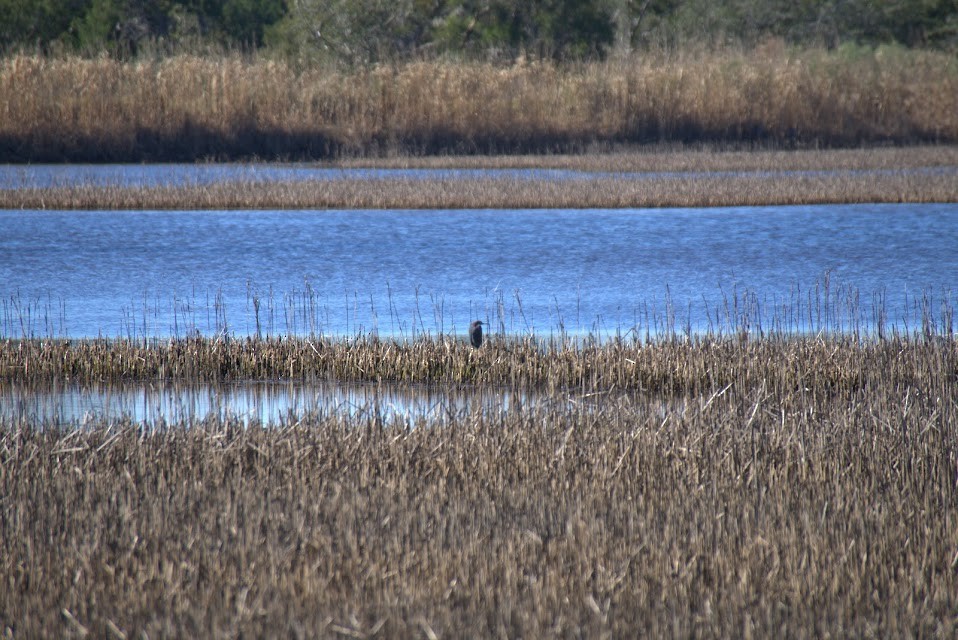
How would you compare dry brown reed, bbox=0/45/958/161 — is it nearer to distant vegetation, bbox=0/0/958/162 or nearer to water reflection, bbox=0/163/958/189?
distant vegetation, bbox=0/0/958/162

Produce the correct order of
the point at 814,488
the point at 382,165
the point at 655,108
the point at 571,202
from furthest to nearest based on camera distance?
the point at 655,108
the point at 382,165
the point at 571,202
the point at 814,488

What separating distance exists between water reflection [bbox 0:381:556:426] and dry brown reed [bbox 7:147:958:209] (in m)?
11.4

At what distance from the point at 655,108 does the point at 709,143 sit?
154cm

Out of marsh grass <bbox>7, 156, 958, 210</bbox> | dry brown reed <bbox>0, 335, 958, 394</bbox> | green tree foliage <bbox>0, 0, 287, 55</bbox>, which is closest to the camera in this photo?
dry brown reed <bbox>0, 335, 958, 394</bbox>

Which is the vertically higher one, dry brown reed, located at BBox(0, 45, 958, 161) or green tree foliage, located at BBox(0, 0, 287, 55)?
green tree foliage, located at BBox(0, 0, 287, 55)

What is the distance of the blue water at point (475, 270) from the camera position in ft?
36.3

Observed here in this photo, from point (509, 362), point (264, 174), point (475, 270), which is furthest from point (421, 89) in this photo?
point (509, 362)

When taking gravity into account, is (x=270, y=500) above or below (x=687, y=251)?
above

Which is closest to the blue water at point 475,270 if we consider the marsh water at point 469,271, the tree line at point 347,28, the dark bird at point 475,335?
the marsh water at point 469,271

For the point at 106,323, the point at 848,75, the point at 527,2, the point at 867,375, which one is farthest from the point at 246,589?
the point at 527,2

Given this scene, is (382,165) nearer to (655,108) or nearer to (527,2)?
(655,108)

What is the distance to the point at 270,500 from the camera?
17.1 ft

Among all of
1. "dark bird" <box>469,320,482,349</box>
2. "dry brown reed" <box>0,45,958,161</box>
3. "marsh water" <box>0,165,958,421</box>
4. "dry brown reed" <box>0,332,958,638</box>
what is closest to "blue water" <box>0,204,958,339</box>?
"marsh water" <box>0,165,958,421</box>

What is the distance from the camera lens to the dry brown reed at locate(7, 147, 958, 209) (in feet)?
64.2
